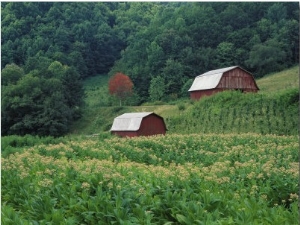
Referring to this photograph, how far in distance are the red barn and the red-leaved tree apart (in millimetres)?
7942

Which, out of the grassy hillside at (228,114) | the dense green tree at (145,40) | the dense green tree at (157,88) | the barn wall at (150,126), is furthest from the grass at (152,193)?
the dense green tree at (145,40)

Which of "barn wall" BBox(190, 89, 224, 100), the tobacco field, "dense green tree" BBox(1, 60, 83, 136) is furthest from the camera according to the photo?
"dense green tree" BBox(1, 60, 83, 136)

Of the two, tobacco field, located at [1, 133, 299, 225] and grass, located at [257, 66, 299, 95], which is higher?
grass, located at [257, 66, 299, 95]

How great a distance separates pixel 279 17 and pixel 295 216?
6404 centimetres

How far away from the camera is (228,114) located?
34.0 metres

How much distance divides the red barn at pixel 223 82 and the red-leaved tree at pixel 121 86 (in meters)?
7.94

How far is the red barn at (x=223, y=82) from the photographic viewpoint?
40656 mm

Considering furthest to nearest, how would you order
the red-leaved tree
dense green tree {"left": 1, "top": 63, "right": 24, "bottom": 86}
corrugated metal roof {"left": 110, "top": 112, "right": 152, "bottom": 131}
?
dense green tree {"left": 1, "top": 63, "right": 24, "bottom": 86} < the red-leaved tree < corrugated metal roof {"left": 110, "top": 112, "right": 152, "bottom": 131}

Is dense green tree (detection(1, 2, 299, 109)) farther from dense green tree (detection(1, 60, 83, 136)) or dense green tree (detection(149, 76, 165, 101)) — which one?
dense green tree (detection(149, 76, 165, 101))

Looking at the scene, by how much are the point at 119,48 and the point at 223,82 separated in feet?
71.5

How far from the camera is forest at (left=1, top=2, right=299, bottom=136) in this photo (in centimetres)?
4338

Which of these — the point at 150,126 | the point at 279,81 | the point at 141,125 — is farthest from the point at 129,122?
the point at 279,81

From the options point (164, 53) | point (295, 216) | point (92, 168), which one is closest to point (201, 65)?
point (164, 53)

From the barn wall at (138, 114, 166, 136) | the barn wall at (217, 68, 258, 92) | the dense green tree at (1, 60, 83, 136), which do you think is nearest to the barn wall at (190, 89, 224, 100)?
the barn wall at (217, 68, 258, 92)
